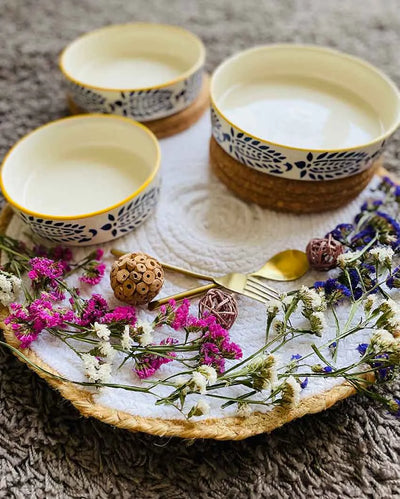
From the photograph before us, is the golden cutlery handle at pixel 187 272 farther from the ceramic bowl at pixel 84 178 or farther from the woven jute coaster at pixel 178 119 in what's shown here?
the woven jute coaster at pixel 178 119

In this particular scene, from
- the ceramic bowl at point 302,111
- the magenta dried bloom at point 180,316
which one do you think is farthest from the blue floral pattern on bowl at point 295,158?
the magenta dried bloom at point 180,316

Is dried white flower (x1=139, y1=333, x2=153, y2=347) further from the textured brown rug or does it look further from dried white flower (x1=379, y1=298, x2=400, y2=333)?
dried white flower (x1=379, y1=298, x2=400, y2=333)

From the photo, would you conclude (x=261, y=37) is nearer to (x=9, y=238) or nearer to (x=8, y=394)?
(x=9, y=238)

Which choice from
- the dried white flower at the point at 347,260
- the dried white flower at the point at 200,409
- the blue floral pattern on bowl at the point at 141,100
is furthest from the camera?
the blue floral pattern on bowl at the point at 141,100

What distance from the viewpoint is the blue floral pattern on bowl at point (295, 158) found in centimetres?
60

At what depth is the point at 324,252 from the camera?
23.0 inches

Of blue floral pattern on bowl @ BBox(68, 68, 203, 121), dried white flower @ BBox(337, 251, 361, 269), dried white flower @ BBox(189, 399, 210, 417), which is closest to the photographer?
dried white flower @ BBox(189, 399, 210, 417)

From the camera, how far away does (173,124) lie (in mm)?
777

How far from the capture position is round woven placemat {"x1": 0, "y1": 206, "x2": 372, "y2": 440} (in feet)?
1.58

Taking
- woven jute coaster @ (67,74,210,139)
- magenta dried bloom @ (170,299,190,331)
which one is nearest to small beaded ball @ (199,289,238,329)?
magenta dried bloom @ (170,299,190,331)

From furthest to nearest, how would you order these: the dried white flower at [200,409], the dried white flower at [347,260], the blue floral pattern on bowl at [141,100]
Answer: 1. the blue floral pattern on bowl at [141,100]
2. the dried white flower at [347,260]
3. the dried white flower at [200,409]

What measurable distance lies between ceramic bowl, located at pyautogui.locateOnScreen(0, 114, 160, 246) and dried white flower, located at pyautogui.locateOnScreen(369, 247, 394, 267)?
0.26 metres

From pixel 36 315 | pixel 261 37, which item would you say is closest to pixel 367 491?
pixel 36 315

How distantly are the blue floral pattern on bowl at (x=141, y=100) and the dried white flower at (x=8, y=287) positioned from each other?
0.29 m
